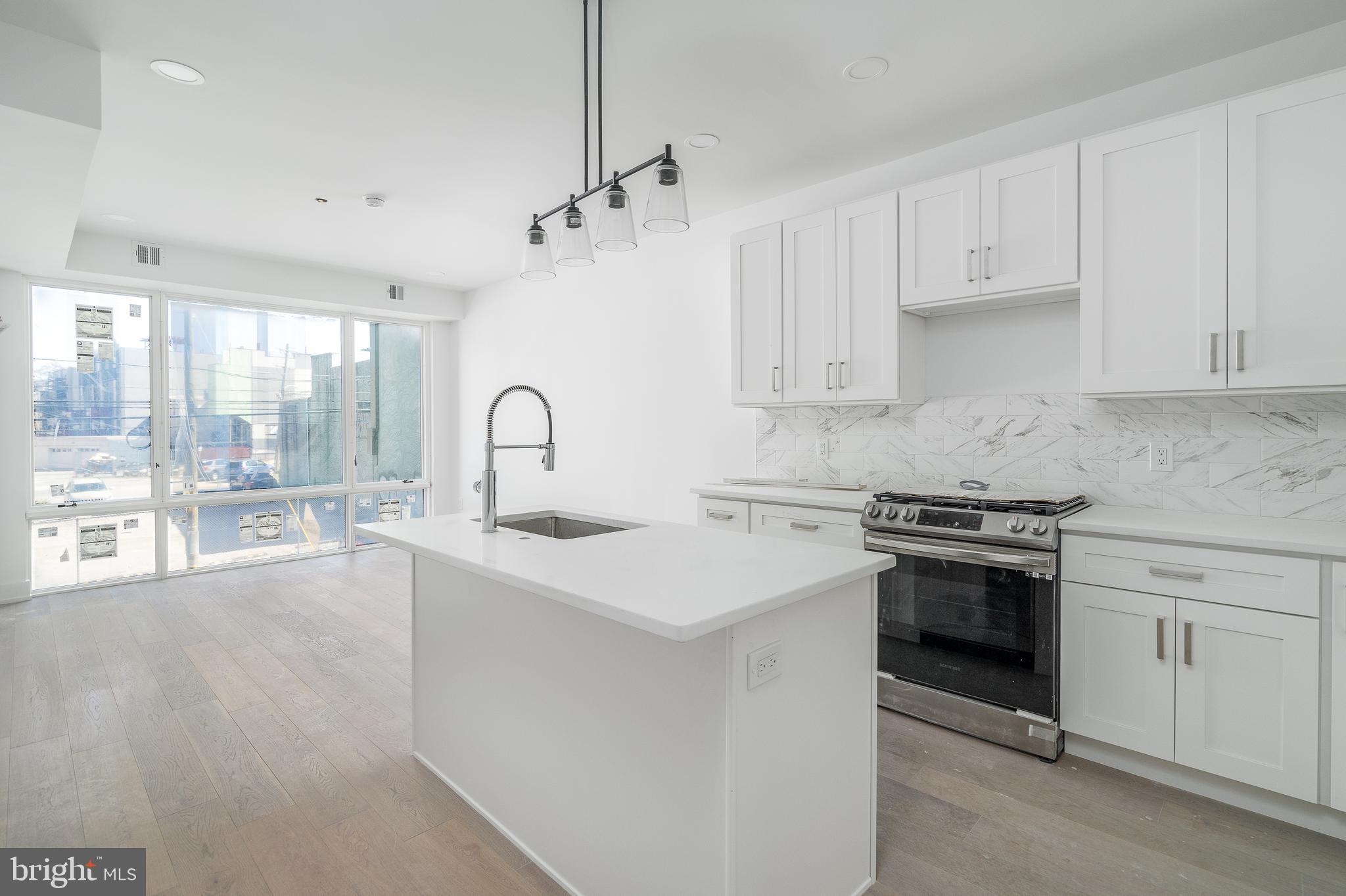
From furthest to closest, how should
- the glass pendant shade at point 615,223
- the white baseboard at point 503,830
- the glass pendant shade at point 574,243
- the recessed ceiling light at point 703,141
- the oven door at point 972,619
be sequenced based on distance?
the recessed ceiling light at point 703,141 → the oven door at point 972,619 → the glass pendant shade at point 574,243 → the glass pendant shade at point 615,223 → the white baseboard at point 503,830

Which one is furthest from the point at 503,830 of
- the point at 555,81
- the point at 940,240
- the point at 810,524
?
the point at 940,240

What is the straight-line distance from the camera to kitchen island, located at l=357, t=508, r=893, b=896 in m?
1.42

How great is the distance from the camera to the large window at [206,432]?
4855 millimetres

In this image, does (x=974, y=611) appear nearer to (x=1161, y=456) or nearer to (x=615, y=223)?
(x=1161, y=456)

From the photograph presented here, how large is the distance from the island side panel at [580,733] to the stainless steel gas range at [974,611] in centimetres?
159

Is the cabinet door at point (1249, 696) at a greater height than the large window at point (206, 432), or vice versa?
the large window at point (206, 432)

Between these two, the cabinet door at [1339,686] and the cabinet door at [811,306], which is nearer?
the cabinet door at [1339,686]

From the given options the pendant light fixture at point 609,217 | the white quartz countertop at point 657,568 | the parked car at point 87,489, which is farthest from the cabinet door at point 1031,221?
the parked car at point 87,489

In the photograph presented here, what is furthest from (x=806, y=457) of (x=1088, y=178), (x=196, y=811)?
(x=196, y=811)

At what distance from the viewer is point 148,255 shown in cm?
484

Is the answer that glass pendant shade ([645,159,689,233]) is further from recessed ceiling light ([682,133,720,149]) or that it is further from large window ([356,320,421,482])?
large window ([356,320,421,482])

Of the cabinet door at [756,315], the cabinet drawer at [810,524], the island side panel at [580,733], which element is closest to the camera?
the island side panel at [580,733]

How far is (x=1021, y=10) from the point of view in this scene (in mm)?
2180

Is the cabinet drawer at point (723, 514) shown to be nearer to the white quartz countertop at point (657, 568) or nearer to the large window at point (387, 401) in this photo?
the white quartz countertop at point (657, 568)
